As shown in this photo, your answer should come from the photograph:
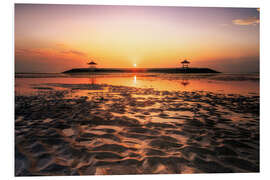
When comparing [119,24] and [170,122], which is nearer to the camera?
[170,122]

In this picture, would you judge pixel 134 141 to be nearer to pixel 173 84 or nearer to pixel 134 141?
pixel 134 141

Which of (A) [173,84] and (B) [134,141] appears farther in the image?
(A) [173,84]

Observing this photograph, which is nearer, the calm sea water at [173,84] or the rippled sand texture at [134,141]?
the rippled sand texture at [134,141]

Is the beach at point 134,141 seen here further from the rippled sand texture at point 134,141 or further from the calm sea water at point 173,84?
the calm sea water at point 173,84

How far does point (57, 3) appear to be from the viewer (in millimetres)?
4320

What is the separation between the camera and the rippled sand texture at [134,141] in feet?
7.16

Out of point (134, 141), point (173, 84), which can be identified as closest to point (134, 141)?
point (134, 141)

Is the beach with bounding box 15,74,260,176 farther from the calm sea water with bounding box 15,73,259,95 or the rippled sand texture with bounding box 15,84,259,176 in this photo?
the calm sea water with bounding box 15,73,259,95

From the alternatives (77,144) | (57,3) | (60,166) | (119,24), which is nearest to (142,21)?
(119,24)

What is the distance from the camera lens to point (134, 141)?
8.89ft

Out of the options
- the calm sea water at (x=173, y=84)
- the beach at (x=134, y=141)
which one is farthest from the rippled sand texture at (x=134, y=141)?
the calm sea water at (x=173, y=84)
